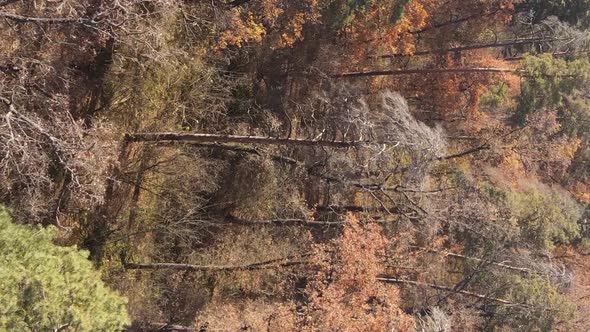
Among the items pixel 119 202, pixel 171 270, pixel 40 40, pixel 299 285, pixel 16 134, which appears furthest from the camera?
pixel 299 285

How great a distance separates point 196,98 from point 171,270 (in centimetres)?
517

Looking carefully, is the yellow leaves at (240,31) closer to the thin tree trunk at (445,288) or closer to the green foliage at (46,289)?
the green foliage at (46,289)

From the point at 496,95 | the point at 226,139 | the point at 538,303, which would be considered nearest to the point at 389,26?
the point at 496,95

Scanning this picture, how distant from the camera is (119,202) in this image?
14.6 metres

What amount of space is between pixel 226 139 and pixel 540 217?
11591mm

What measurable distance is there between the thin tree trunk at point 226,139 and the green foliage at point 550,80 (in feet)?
27.1

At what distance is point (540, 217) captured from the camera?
18.7 meters

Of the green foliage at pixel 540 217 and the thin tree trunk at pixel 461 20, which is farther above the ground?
the thin tree trunk at pixel 461 20

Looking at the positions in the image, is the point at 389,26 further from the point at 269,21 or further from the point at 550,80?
the point at 550,80

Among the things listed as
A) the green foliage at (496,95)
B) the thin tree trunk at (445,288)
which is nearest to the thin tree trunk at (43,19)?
the thin tree trunk at (445,288)

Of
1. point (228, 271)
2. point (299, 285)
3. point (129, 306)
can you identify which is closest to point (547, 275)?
point (299, 285)

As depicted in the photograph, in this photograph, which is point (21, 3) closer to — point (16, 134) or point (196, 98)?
point (16, 134)

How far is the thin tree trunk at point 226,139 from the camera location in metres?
12.6

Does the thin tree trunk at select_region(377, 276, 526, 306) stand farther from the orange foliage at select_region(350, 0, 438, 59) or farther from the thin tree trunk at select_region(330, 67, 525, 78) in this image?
the orange foliage at select_region(350, 0, 438, 59)
